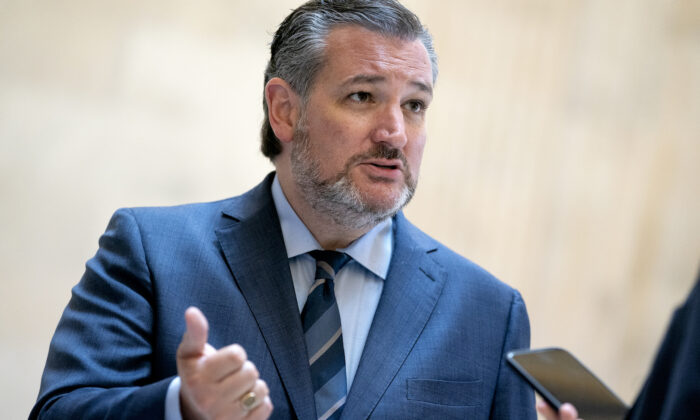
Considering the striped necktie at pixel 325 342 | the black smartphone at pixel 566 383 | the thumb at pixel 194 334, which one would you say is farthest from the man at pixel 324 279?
the black smartphone at pixel 566 383

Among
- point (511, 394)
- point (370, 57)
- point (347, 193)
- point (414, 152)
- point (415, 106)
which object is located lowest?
point (511, 394)

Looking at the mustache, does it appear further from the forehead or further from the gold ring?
the gold ring

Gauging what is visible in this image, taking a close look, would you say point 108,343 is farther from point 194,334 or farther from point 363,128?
point 363,128

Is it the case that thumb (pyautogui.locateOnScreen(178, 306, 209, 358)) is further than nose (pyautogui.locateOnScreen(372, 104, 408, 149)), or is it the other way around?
nose (pyautogui.locateOnScreen(372, 104, 408, 149))

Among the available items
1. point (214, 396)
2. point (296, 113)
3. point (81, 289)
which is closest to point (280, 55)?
point (296, 113)

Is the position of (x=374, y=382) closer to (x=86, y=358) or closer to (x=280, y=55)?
(x=86, y=358)

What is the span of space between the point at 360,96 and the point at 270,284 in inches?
23.7

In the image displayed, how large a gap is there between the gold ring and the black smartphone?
1.67ft

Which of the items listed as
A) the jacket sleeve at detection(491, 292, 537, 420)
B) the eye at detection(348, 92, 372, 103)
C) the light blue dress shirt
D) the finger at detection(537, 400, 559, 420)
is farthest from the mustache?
the finger at detection(537, 400, 559, 420)

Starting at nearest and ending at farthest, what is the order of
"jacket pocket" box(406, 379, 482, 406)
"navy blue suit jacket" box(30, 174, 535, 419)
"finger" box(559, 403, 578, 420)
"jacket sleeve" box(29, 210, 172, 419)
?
"finger" box(559, 403, 578, 420)
"jacket sleeve" box(29, 210, 172, 419)
"navy blue suit jacket" box(30, 174, 535, 419)
"jacket pocket" box(406, 379, 482, 406)

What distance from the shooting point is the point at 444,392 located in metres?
2.13

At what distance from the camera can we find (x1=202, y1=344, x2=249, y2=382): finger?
146 cm

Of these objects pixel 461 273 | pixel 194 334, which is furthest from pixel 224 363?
pixel 461 273

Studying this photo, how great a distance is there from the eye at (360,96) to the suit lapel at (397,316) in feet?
1.37
